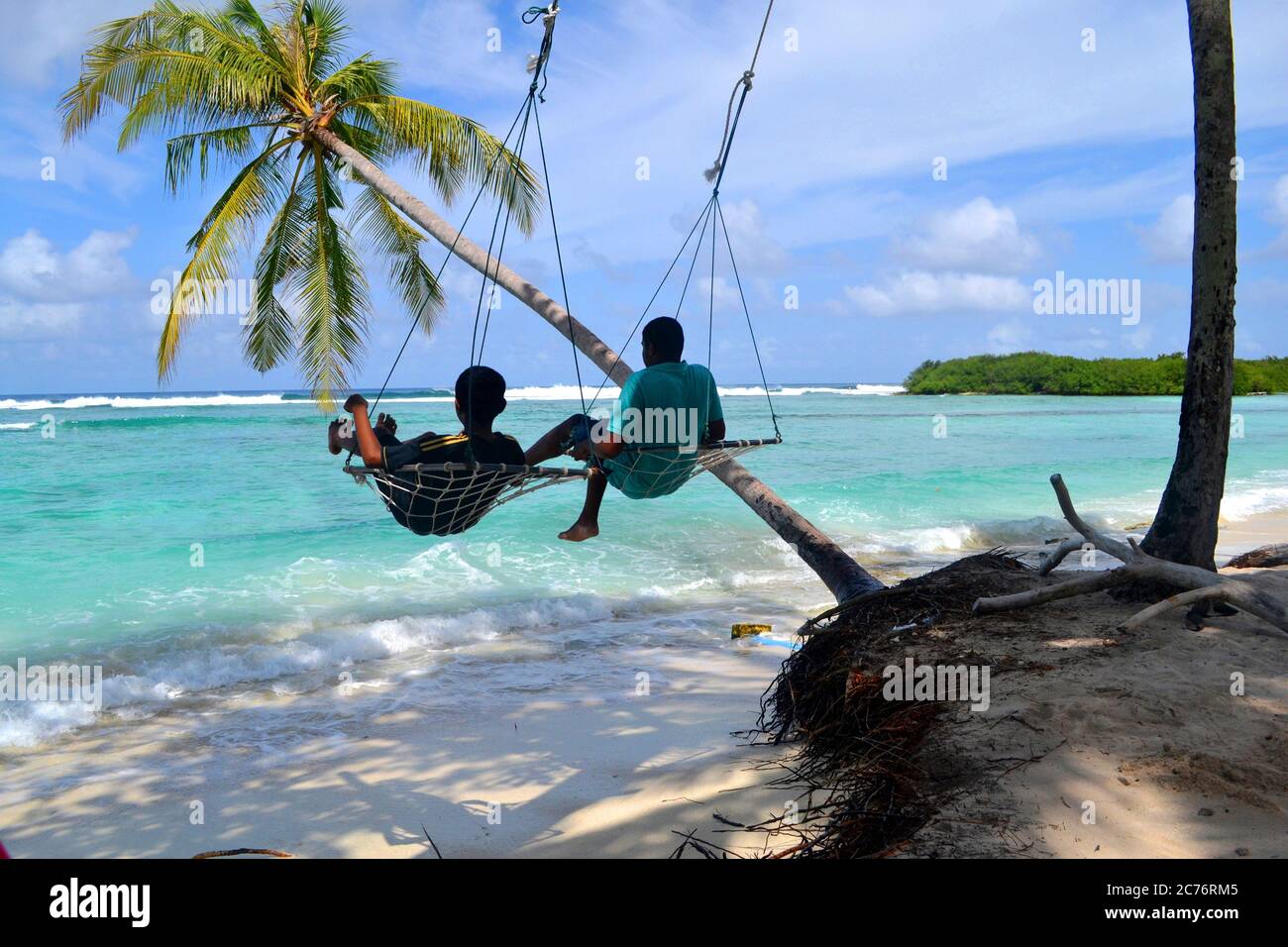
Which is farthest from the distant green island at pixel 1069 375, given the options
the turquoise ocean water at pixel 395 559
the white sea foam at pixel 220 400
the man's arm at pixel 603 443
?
the man's arm at pixel 603 443

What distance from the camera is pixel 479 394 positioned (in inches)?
132

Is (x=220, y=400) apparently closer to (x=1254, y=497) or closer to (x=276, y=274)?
(x=276, y=274)

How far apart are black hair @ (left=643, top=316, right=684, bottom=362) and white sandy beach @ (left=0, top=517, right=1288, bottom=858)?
4.96 feet

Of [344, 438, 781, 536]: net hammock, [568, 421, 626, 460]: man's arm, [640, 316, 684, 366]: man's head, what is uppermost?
[640, 316, 684, 366]: man's head

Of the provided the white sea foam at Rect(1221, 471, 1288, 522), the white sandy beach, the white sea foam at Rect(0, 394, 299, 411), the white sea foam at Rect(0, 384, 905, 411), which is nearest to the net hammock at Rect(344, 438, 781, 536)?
the white sandy beach

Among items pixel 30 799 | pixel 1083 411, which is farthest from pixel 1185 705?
pixel 1083 411

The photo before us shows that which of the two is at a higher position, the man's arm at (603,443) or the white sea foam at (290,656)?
the man's arm at (603,443)

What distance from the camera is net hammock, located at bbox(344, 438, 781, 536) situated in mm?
3014

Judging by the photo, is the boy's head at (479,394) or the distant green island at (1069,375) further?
the distant green island at (1069,375)

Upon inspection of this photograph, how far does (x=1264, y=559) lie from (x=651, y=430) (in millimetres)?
4300

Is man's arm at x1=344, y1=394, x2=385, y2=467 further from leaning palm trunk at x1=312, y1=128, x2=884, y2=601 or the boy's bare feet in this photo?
leaning palm trunk at x1=312, y1=128, x2=884, y2=601

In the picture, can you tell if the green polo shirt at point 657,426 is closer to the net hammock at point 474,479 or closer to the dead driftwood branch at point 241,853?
the net hammock at point 474,479

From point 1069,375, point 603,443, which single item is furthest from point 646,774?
point 1069,375

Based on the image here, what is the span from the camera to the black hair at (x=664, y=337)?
11.4ft
